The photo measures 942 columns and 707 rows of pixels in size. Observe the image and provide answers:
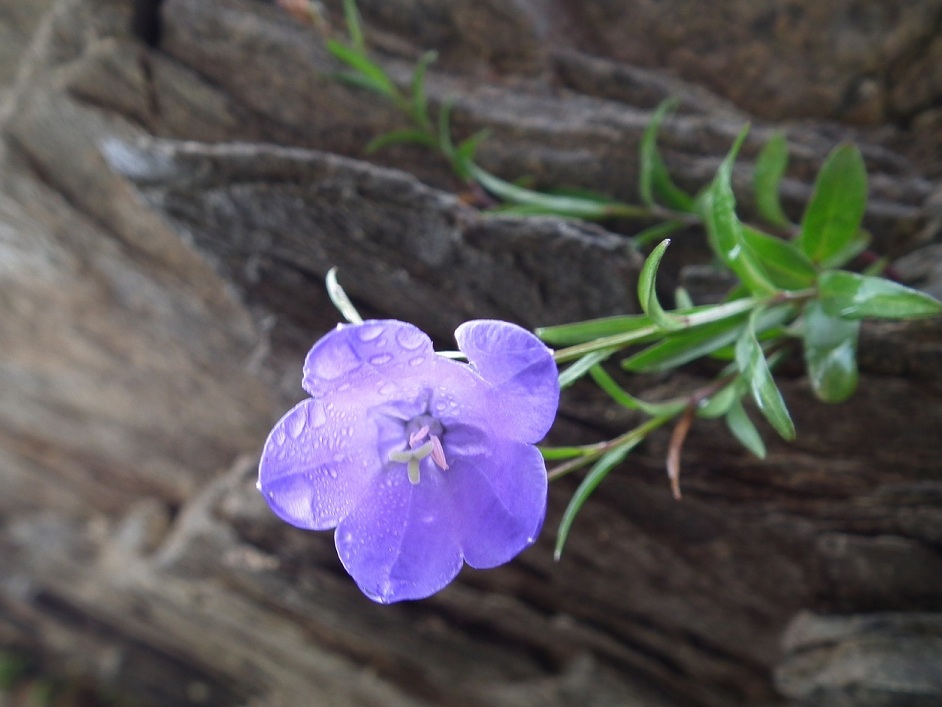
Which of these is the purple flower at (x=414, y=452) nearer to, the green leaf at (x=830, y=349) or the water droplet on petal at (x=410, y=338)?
the water droplet on petal at (x=410, y=338)

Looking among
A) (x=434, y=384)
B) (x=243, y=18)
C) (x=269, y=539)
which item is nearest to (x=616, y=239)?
(x=434, y=384)

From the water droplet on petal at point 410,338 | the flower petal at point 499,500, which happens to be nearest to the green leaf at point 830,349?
the flower petal at point 499,500

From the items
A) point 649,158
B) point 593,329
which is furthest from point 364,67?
point 593,329

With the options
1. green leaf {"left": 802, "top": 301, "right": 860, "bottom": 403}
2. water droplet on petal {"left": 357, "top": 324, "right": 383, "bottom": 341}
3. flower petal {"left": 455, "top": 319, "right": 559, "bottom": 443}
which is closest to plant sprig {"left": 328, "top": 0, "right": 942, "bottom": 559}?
green leaf {"left": 802, "top": 301, "right": 860, "bottom": 403}

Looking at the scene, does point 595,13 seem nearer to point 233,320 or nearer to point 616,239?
point 616,239

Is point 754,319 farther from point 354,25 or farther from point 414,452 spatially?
point 354,25

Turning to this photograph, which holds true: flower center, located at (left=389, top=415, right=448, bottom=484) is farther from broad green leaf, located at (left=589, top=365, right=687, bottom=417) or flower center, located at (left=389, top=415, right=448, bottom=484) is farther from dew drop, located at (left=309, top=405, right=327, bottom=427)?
broad green leaf, located at (left=589, top=365, right=687, bottom=417)

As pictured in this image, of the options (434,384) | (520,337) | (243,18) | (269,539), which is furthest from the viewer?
(269,539)
